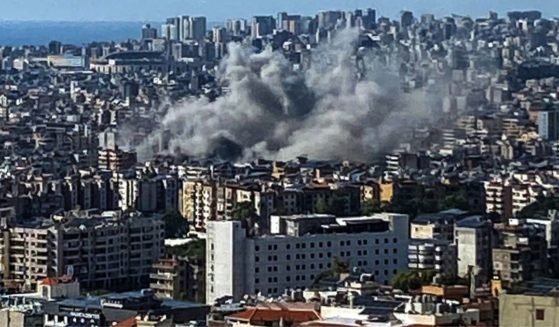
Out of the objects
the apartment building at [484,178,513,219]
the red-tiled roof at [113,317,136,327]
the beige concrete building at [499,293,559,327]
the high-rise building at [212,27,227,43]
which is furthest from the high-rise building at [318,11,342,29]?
the beige concrete building at [499,293,559,327]

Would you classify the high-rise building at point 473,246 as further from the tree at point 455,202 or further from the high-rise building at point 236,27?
the high-rise building at point 236,27

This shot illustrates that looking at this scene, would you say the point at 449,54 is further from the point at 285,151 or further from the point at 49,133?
the point at 285,151

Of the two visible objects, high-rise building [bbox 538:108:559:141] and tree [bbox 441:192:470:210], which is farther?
high-rise building [bbox 538:108:559:141]

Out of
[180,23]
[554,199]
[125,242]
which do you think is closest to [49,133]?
[554,199]

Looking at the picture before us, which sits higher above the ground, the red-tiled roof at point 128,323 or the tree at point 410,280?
the tree at point 410,280

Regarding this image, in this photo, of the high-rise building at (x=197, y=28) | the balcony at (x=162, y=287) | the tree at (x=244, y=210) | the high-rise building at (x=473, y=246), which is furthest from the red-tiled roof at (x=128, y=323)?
the high-rise building at (x=197, y=28)

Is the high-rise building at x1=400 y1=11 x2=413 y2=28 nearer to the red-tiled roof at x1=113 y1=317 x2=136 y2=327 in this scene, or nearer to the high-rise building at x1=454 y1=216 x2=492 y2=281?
the high-rise building at x1=454 y1=216 x2=492 y2=281
